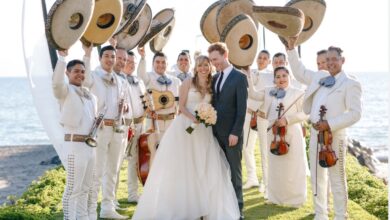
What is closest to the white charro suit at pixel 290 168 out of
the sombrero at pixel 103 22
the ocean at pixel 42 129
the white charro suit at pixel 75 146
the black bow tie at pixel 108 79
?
the black bow tie at pixel 108 79

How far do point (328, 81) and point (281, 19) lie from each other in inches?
32.1

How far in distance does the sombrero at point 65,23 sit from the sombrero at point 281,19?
194cm

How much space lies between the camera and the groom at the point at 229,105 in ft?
21.5

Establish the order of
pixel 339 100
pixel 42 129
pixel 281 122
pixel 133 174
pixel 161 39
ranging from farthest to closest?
1. pixel 42 129
2. pixel 161 39
3. pixel 133 174
4. pixel 281 122
5. pixel 339 100

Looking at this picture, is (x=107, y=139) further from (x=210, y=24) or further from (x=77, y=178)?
(x=210, y=24)

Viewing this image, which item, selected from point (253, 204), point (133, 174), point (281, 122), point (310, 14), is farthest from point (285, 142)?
point (133, 174)

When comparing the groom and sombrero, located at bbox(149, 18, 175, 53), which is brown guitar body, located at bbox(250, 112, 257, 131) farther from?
the groom

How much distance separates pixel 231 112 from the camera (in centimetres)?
660

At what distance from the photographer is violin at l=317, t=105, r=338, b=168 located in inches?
247

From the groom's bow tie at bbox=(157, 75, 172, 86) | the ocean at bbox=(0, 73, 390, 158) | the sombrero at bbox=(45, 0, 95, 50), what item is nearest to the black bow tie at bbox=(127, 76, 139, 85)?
the groom's bow tie at bbox=(157, 75, 172, 86)

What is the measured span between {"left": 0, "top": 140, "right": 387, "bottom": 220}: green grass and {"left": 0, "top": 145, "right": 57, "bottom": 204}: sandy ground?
7.02 ft

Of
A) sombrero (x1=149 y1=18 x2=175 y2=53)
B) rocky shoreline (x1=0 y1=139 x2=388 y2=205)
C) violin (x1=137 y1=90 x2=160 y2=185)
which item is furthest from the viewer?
rocky shoreline (x1=0 y1=139 x2=388 y2=205)

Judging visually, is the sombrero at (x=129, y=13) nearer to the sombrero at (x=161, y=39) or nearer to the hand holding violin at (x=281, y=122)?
the sombrero at (x=161, y=39)

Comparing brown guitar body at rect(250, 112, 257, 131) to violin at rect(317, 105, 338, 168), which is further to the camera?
brown guitar body at rect(250, 112, 257, 131)
